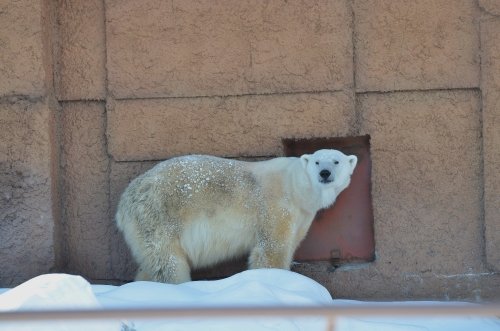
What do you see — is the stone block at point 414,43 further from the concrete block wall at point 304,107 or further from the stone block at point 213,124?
the stone block at point 213,124

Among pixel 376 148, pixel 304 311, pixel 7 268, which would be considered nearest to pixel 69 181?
pixel 7 268

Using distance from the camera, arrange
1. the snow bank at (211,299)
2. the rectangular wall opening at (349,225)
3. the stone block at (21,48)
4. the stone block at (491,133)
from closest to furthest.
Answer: the snow bank at (211,299), the stone block at (21,48), the stone block at (491,133), the rectangular wall opening at (349,225)

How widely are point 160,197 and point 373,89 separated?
156 centimetres

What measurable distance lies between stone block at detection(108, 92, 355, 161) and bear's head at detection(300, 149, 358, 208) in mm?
343

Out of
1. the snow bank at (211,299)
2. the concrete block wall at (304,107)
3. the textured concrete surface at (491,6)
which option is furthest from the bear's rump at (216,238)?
the textured concrete surface at (491,6)

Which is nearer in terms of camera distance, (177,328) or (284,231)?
(177,328)

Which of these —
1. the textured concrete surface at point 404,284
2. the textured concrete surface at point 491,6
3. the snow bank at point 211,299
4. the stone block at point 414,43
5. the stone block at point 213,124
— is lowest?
the textured concrete surface at point 404,284

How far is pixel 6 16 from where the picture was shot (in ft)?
14.6

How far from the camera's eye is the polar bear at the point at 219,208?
4234 mm

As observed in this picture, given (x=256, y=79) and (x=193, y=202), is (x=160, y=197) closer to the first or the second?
(x=193, y=202)

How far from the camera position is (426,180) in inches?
183

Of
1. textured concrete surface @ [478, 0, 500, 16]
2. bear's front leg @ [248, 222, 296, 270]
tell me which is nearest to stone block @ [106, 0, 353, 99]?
textured concrete surface @ [478, 0, 500, 16]

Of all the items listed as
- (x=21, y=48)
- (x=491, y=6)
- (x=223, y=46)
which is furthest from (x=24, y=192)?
(x=491, y=6)

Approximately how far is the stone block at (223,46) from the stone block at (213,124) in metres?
0.07
